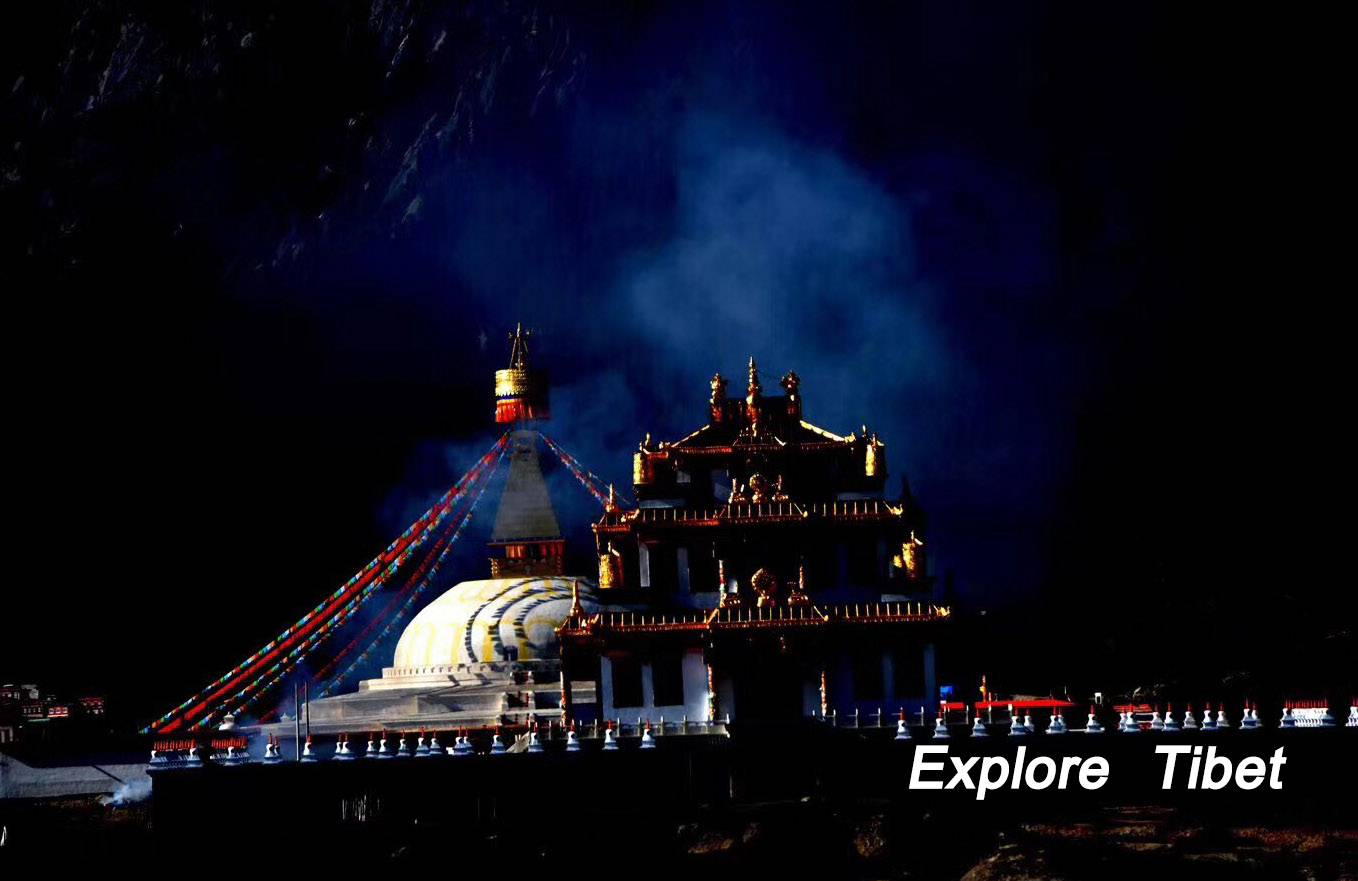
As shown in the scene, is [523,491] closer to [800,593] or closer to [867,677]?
[800,593]

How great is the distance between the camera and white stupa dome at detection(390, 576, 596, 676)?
94.2m

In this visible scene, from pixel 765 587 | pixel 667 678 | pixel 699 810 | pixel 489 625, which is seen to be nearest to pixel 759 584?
pixel 765 587

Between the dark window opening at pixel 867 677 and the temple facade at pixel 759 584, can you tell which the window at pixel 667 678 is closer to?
the temple facade at pixel 759 584

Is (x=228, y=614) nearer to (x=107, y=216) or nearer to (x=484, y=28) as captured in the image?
(x=107, y=216)

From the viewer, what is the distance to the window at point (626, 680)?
7762 centimetres

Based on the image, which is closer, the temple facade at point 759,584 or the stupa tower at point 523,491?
the temple facade at point 759,584

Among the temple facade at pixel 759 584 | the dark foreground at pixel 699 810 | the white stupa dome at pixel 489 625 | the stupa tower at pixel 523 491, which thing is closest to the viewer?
the dark foreground at pixel 699 810

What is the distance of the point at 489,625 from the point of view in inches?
3745

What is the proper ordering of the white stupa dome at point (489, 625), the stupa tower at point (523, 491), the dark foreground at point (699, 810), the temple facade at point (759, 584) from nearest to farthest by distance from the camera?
1. the dark foreground at point (699, 810)
2. the temple facade at point (759, 584)
3. the white stupa dome at point (489, 625)
4. the stupa tower at point (523, 491)

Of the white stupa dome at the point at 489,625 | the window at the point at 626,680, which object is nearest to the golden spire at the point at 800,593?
the window at the point at 626,680

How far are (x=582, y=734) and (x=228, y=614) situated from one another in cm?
3825

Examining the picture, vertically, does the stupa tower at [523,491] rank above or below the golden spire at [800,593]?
above

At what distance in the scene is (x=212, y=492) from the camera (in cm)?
10712

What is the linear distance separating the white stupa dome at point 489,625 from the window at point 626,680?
15.7 m
